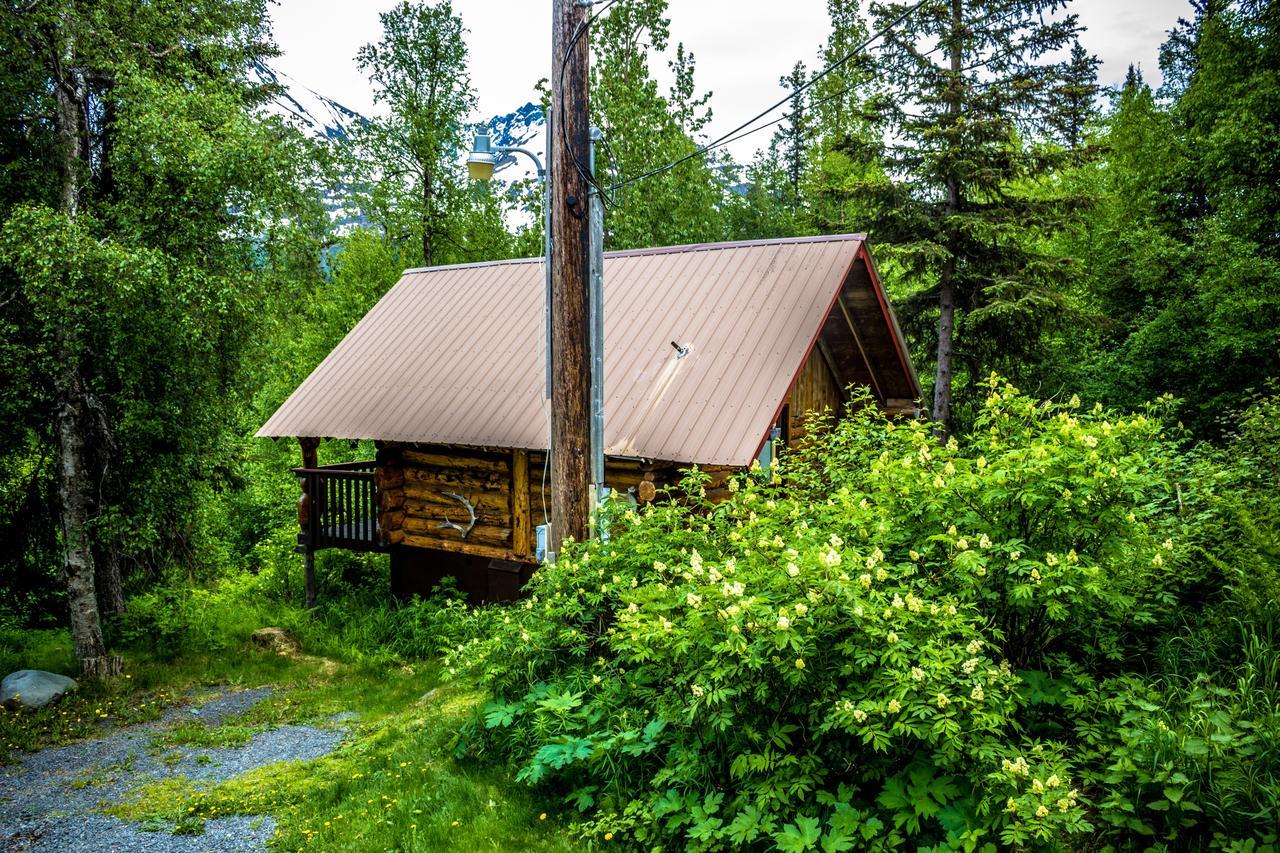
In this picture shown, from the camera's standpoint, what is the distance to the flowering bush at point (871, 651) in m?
4.12

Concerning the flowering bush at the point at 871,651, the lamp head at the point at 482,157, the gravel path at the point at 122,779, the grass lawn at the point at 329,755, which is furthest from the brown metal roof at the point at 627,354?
the gravel path at the point at 122,779

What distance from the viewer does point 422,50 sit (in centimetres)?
2416

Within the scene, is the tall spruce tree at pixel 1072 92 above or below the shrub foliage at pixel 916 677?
above

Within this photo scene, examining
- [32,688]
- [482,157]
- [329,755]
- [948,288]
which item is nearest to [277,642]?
[32,688]

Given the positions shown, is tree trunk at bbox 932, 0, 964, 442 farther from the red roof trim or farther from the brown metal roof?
the red roof trim

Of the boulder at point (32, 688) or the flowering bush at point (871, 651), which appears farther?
the boulder at point (32, 688)

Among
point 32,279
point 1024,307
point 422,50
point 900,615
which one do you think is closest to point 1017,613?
point 900,615

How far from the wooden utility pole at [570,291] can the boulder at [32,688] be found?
7343 millimetres

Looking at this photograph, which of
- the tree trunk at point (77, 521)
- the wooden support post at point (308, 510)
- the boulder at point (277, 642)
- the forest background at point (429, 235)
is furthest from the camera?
the wooden support post at point (308, 510)

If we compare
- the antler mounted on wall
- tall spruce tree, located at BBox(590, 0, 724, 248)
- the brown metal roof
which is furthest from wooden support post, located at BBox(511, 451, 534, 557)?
tall spruce tree, located at BBox(590, 0, 724, 248)

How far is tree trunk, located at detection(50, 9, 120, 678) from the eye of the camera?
32.3 ft

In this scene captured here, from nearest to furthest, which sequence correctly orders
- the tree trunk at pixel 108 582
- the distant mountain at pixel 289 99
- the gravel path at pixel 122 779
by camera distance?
the gravel path at pixel 122 779 → the tree trunk at pixel 108 582 → the distant mountain at pixel 289 99

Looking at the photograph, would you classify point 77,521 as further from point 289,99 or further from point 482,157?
point 289,99

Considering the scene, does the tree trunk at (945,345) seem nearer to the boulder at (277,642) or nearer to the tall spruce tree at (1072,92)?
the tall spruce tree at (1072,92)
